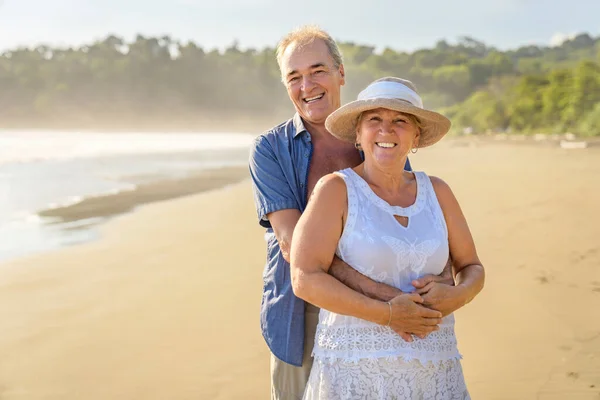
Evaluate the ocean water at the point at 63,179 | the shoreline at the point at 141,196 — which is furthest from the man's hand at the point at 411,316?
the shoreline at the point at 141,196

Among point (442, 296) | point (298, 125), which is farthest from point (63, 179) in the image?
point (442, 296)

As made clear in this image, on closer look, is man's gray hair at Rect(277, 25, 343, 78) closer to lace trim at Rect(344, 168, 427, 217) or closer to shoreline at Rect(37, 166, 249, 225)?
lace trim at Rect(344, 168, 427, 217)

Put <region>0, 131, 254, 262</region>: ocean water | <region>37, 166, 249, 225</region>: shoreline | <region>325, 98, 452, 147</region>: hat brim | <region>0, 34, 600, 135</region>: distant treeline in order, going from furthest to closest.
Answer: <region>0, 34, 600, 135</region>: distant treeline → <region>37, 166, 249, 225</region>: shoreline → <region>0, 131, 254, 262</region>: ocean water → <region>325, 98, 452, 147</region>: hat brim

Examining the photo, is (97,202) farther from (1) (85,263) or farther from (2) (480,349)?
(2) (480,349)

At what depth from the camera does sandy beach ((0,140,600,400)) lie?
4.54 meters

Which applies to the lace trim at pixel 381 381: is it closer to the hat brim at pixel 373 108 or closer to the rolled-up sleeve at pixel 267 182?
the rolled-up sleeve at pixel 267 182

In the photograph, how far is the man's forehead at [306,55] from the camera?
2.69 meters

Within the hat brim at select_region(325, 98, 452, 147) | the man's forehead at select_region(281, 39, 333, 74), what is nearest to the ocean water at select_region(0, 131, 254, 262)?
the man's forehead at select_region(281, 39, 333, 74)

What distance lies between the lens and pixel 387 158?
226cm

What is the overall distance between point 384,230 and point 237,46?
104821 millimetres

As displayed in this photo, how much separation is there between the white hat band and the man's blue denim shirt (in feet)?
1.49

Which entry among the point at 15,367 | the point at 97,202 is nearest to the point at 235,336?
the point at 15,367

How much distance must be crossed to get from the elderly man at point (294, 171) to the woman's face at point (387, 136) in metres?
0.39

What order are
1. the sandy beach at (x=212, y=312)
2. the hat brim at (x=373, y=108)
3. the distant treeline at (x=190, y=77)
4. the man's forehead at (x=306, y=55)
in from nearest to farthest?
the hat brim at (x=373, y=108) → the man's forehead at (x=306, y=55) → the sandy beach at (x=212, y=312) → the distant treeline at (x=190, y=77)
